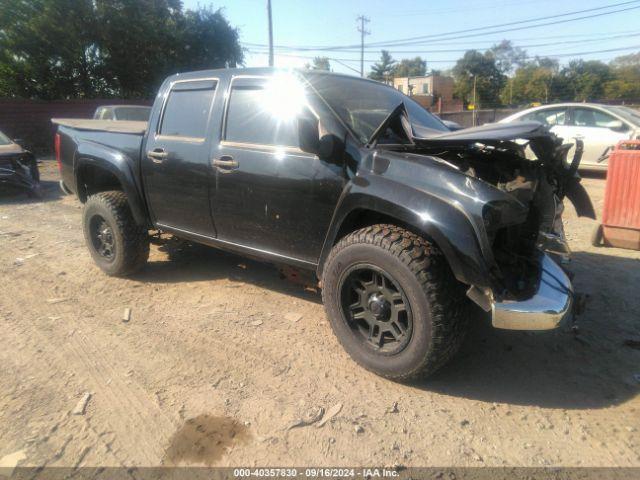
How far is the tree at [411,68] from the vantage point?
4028 inches

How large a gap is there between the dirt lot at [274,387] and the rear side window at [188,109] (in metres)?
1.48

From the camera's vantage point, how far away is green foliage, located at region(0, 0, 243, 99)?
70.0 feet

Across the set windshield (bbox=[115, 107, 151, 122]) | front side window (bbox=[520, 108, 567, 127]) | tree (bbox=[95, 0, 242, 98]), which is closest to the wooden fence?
tree (bbox=[95, 0, 242, 98])

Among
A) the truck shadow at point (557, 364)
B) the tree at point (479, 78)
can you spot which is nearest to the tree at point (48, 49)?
the truck shadow at point (557, 364)

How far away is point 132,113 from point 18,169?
3.49m

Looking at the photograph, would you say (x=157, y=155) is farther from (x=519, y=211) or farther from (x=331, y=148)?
(x=519, y=211)

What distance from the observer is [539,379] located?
3020mm

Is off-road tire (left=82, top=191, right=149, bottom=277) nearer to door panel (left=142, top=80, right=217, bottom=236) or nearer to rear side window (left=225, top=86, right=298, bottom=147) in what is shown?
door panel (left=142, top=80, right=217, bottom=236)

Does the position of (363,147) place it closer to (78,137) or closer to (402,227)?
(402,227)

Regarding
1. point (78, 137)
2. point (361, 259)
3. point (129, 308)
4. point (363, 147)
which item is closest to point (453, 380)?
point (361, 259)

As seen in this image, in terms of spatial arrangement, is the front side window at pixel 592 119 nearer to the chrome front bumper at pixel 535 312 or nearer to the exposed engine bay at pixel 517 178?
the exposed engine bay at pixel 517 178

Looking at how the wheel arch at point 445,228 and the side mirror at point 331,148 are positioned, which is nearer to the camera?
the wheel arch at point 445,228

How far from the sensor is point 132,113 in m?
12.2

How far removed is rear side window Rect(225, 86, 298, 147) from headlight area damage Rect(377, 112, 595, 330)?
78cm
